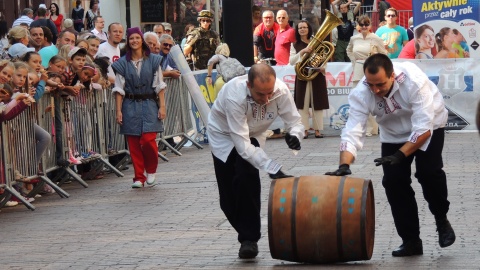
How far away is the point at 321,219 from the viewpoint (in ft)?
26.7

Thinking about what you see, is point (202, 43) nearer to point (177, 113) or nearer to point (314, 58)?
point (314, 58)

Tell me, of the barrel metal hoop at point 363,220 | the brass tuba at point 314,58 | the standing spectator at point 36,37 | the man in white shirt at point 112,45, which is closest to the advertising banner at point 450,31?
the brass tuba at point 314,58

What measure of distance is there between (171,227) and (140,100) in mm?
3578

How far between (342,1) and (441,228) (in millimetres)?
18397

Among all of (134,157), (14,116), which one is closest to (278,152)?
(134,157)

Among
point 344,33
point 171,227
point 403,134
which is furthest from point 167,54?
point 403,134

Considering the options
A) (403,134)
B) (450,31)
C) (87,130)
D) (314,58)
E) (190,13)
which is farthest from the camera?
(190,13)

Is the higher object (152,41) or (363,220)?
(152,41)

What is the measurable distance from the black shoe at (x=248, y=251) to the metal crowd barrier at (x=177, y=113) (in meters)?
8.54

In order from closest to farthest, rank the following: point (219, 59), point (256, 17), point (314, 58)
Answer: point (219, 59), point (314, 58), point (256, 17)

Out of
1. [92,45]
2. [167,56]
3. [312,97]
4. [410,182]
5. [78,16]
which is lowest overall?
[312,97]

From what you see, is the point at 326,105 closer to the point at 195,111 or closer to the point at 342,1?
the point at 195,111

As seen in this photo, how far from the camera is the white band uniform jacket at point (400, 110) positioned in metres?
8.46

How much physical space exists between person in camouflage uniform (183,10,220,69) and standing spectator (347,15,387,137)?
2.77m
